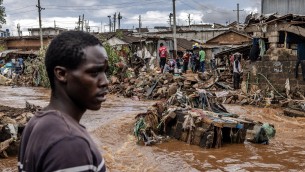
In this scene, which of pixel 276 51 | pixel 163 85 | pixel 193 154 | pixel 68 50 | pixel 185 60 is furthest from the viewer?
pixel 185 60

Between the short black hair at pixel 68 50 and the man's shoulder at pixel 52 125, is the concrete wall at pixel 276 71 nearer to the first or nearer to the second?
the short black hair at pixel 68 50

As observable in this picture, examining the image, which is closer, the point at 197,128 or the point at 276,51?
the point at 197,128

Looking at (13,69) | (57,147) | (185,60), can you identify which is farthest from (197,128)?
(13,69)

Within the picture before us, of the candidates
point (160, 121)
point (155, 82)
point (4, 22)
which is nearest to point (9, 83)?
point (4, 22)

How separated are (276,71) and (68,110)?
48.8ft

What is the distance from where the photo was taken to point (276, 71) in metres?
15.3

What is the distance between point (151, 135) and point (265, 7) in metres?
18.0

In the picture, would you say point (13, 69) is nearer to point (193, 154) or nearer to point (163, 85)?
point (163, 85)

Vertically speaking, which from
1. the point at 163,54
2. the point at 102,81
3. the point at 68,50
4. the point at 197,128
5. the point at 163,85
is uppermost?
the point at 163,54

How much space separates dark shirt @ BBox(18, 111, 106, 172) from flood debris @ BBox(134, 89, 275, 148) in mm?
6897

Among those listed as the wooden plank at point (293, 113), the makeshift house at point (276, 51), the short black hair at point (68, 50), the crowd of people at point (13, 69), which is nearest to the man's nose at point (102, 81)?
the short black hair at point (68, 50)

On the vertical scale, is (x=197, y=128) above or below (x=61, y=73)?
below

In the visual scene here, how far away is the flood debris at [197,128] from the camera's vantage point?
813cm

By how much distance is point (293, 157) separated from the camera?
759 cm
